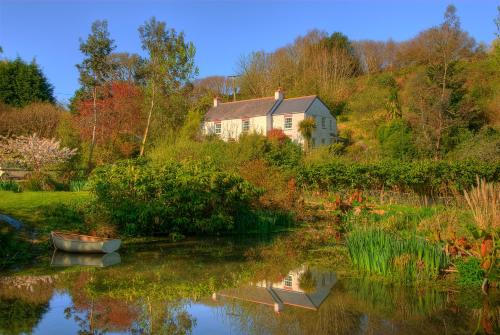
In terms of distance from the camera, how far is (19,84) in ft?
143

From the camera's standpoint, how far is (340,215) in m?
19.4

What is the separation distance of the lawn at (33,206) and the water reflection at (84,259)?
7.16 feet

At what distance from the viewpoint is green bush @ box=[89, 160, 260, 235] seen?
15547 mm

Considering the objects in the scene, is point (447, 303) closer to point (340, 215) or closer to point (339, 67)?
point (340, 215)

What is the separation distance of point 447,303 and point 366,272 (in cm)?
230

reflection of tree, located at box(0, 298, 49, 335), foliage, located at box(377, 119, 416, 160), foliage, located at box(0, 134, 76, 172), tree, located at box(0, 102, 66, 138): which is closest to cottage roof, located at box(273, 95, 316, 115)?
foliage, located at box(377, 119, 416, 160)

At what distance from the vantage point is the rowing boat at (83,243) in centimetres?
1292

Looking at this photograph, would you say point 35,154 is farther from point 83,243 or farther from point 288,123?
point 288,123

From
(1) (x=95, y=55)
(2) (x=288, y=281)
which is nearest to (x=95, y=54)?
(1) (x=95, y=55)

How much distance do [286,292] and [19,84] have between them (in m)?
41.3

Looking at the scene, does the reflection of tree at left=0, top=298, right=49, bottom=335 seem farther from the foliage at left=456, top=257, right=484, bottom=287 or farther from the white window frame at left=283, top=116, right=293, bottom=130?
the white window frame at left=283, top=116, right=293, bottom=130

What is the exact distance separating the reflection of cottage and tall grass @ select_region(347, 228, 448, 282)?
0.95 metres

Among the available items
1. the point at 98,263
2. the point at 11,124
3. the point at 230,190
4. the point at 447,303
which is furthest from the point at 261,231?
the point at 11,124

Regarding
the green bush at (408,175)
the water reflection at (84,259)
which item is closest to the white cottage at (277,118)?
the green bush at (408,175)
